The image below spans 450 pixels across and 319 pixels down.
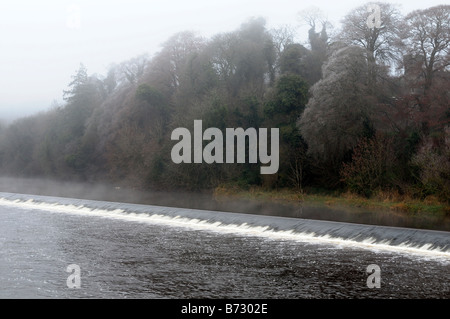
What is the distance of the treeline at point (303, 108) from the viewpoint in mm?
28500

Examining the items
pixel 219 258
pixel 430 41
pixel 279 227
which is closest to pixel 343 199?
pixel 279 227

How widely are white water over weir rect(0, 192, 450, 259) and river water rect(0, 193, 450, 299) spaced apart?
0.05m

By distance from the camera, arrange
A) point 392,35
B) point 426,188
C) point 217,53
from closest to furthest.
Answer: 1. point 426,188
2. point 392,35
3. point 217,53

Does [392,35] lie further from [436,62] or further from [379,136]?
[379,136]

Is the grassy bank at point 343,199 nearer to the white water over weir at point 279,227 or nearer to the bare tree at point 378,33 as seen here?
the white water over weir at point 279,227

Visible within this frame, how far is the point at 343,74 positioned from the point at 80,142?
135 ft

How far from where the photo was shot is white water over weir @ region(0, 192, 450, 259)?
677 inches

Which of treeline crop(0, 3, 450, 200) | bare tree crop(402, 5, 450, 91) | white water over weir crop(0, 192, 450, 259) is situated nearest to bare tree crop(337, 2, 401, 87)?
treeline crop(0, 3, 450, 200)

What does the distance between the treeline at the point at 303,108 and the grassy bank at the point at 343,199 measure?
0.64m

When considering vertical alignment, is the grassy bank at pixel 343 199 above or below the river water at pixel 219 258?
above

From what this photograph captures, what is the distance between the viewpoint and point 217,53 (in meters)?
46.4

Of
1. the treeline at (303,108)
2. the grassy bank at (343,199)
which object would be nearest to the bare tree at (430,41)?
the treeline at (303,108)
